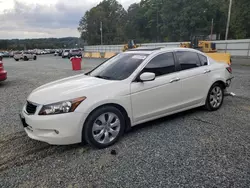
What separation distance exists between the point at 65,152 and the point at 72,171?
0.54 m

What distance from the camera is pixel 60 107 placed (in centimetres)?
286

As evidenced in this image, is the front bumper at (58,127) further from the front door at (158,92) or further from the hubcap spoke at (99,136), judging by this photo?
the front door at (158,92)

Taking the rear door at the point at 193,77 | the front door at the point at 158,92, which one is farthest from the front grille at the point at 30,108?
the rear door at the point at 193,77

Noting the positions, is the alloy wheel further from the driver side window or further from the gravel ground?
the driver side window

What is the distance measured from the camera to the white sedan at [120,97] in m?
2.88

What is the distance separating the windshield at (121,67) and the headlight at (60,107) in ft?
3.12

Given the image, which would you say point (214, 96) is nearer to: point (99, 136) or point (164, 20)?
point (99, 136)

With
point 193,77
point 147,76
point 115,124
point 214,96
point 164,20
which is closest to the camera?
point 115,124

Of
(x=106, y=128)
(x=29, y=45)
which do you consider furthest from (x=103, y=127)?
(x=29, y=45)

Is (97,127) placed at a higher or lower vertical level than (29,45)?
lower

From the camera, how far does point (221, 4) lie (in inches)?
1761

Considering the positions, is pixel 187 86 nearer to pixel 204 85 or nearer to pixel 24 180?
pixel 204 85

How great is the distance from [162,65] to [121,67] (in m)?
0.79

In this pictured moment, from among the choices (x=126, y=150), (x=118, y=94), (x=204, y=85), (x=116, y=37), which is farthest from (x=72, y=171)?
(x=116, y=37)
